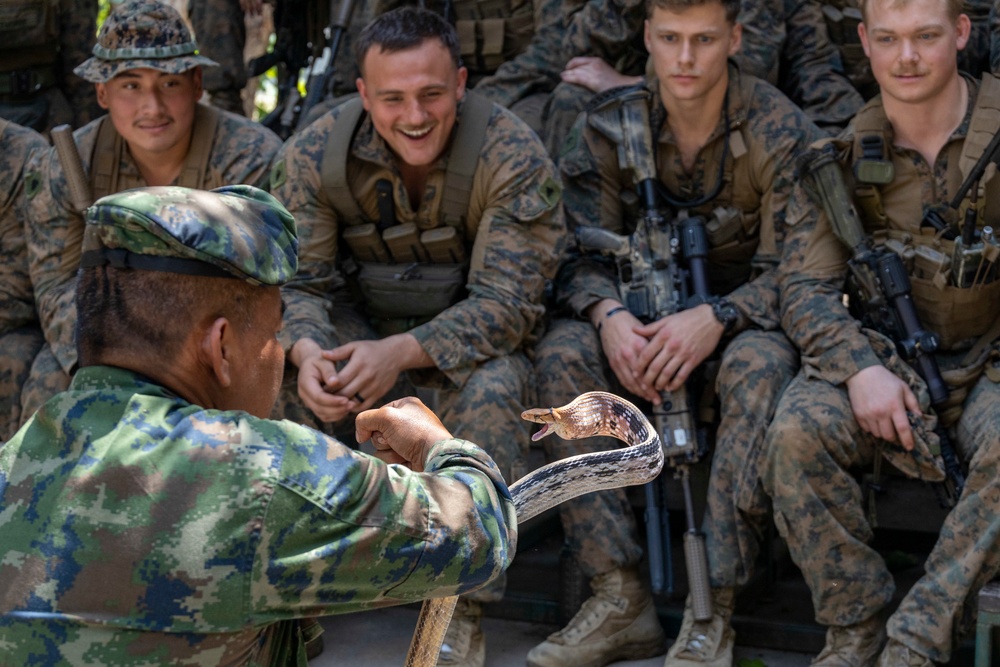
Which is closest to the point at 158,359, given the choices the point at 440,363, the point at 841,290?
the point at 440,363

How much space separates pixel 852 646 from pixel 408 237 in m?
2.10

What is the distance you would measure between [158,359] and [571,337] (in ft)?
8.98

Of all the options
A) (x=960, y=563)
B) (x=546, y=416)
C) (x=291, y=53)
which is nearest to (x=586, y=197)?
(x=960, y=563)

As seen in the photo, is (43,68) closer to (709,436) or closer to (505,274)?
(505,274)

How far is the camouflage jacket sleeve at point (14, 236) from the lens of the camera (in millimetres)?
5293

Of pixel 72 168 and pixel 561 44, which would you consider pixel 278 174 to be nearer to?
pixel 72 168

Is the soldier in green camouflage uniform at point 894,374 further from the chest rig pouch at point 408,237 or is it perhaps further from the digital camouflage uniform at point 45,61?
the digital camouflage uniform at point 45,61

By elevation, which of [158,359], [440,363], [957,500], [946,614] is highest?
[158,359]

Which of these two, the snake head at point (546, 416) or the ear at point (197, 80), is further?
the ear at point (197, 80)

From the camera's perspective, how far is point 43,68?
6.79m

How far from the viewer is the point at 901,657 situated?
3.80 m

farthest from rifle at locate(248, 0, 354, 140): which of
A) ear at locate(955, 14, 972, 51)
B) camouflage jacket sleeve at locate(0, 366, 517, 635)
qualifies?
camouflage jacket sleeve at locate(0, 366, 517, 635)

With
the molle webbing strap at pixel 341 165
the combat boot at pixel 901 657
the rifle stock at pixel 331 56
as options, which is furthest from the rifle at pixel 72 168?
the combat boot at pixel 901 657

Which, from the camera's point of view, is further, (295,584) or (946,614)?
(946,614)
